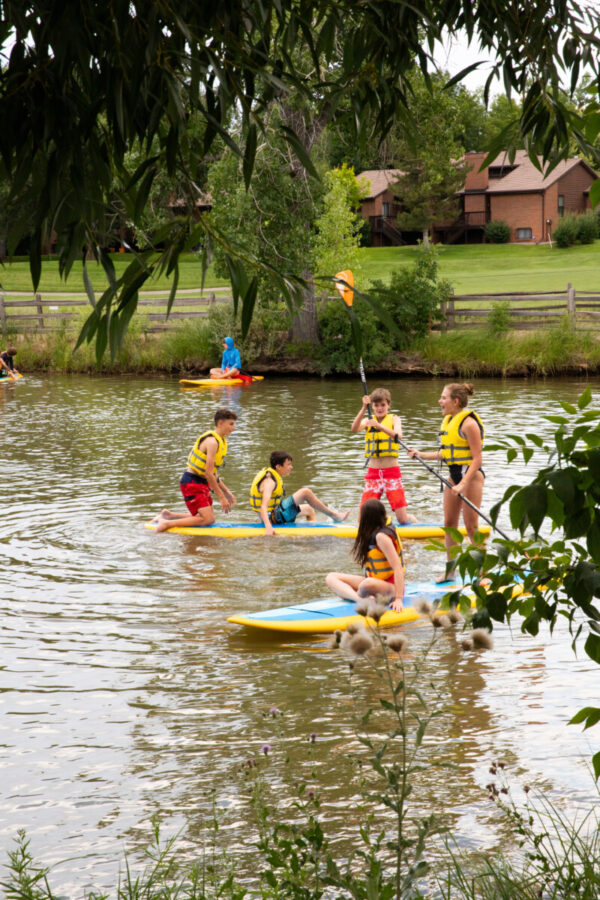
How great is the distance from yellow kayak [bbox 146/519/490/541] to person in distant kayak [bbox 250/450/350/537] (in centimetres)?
13

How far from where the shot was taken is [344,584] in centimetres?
782

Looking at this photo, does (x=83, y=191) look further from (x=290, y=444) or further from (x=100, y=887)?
(x=290, y=444)

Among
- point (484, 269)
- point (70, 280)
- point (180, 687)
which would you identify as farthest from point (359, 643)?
point (70, 280)

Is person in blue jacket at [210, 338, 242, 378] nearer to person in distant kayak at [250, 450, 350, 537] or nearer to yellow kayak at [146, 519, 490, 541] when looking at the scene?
person in distant kayak at [250, 450, 350, 537]

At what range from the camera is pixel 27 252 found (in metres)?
2.85

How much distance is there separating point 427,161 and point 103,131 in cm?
2358

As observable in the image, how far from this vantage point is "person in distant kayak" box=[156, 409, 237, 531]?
1047 centimetres

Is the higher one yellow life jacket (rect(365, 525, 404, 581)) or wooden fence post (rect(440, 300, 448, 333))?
wooden fence post (rect(440, 300, 448, 333))

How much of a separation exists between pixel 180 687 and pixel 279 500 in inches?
178

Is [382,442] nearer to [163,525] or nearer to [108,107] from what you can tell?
[163,525]

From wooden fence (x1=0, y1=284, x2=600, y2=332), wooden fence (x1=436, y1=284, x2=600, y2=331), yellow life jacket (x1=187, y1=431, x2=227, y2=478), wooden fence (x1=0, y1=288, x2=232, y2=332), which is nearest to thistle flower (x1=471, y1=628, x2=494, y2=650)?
yellow life jacket (x1=187, y1=431, x2=227, y2=478)

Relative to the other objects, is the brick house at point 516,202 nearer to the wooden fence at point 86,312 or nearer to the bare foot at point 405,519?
the wooden fence at point 86,312

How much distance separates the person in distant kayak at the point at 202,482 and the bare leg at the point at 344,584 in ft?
9.44

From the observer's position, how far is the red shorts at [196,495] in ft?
35.0
